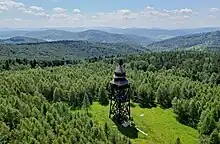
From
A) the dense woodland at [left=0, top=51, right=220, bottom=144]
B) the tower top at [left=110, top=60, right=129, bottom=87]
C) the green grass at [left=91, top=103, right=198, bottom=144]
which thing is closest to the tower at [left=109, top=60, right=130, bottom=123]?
→ the tower top at [left=110, top=60, right=129, bottom=87]

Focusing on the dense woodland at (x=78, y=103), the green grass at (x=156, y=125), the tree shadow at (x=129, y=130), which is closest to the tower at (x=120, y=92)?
the tree shadow at (x=129, y=130)

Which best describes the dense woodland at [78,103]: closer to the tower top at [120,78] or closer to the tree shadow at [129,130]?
the tree shadow at [129,130]

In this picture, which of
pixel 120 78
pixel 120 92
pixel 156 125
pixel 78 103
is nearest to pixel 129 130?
pixel 120 92

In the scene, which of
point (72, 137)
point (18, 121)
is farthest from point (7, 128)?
point (72, 137)

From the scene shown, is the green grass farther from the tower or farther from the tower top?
the tower top

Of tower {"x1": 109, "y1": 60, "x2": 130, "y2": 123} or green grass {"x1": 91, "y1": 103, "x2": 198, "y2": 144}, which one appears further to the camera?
tower {"x1": 109, "y1": 60, "x2": 130, "y2": 123}

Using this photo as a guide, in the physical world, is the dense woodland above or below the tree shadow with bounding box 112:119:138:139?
above

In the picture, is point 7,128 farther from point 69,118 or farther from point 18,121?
point 69,118

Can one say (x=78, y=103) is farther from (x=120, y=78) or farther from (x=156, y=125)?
(x=156, y=125)

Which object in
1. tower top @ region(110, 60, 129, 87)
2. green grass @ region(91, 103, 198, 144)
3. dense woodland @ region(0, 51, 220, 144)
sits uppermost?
tower top @ region(110, 60, 129, 87)
